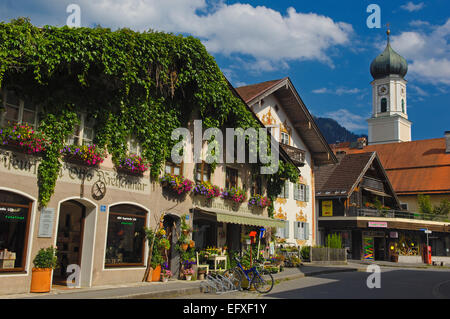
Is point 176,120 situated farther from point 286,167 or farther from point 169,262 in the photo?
point 286,167

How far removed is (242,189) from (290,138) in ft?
28.9

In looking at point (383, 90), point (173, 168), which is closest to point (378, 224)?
point (173, 168)

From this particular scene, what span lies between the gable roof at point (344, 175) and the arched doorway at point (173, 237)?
71.3 feet

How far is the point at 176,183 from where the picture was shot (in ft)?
56.0

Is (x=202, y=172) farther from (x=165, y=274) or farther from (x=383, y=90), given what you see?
(x=383, y=90)

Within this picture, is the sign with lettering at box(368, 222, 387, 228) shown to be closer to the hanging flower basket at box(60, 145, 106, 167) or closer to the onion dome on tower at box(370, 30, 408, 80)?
the hanging flower basket at box(60, 145, 106, 167)

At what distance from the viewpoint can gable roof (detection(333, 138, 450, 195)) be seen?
4867cm

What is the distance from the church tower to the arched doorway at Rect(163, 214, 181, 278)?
79582 mm

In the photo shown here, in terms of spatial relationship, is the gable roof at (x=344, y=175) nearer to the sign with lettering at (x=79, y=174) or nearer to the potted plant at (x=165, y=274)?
the potted plant at (x=165, y=274)

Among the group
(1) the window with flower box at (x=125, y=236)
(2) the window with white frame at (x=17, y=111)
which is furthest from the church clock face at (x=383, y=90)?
(2) the window with white frame at (x=17, y=111)

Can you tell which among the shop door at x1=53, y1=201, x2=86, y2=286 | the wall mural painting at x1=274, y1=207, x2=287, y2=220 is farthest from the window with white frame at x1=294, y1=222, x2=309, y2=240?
the shop door at x1=53, y1=201, x2=86, y2=286

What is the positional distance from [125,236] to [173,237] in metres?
2.36
